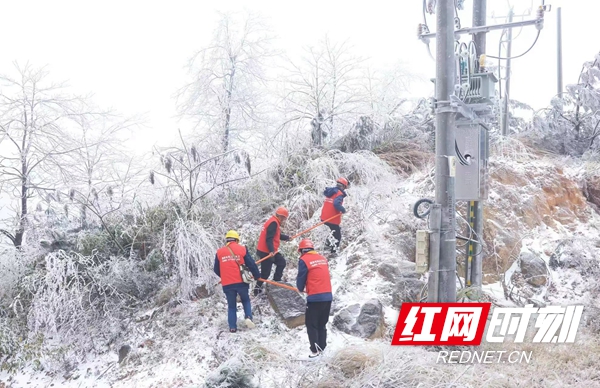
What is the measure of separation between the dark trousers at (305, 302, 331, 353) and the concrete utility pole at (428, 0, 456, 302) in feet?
4.69

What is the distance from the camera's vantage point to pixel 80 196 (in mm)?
10273

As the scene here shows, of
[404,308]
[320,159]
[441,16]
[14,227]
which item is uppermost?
[441,16]

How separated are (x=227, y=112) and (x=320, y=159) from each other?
16.4ft

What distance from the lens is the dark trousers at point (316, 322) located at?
6320mm

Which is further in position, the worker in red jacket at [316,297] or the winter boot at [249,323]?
the winter boot at [249,323]

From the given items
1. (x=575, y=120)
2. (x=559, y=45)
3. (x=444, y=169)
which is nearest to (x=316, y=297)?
(x=444, y=169)

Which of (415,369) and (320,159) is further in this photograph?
(320,159)

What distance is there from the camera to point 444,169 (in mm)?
6121

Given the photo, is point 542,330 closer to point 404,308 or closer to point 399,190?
point 404,308

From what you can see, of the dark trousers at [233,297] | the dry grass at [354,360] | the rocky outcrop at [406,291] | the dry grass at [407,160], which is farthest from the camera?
the dry grass at [407,160]

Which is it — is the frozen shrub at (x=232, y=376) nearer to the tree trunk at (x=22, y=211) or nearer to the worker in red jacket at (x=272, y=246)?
the worker in red jacket at (x=272, y=246)

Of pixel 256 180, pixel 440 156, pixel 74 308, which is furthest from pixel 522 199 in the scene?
pixel 74 308

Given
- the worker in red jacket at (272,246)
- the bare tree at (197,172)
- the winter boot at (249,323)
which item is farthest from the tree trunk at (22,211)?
the winter boot at (249,323)

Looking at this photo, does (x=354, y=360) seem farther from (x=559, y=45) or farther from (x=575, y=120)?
(x=559, y=45)
